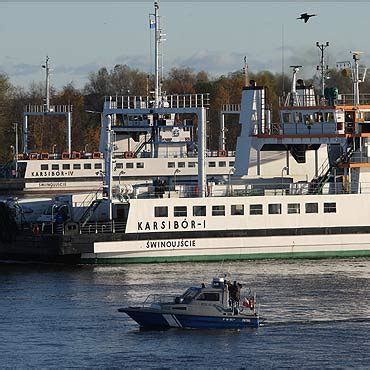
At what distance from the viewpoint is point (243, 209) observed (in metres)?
70.0

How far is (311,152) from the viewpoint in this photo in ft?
253

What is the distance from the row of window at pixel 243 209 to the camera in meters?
69.1

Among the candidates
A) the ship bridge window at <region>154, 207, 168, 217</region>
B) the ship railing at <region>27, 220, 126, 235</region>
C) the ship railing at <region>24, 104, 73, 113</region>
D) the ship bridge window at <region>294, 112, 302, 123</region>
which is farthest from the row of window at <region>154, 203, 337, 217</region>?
the ship railing at <region>24, 104, 73, 113</region>

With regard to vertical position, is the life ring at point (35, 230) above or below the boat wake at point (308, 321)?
above

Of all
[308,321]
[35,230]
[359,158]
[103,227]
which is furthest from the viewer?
[359,158]

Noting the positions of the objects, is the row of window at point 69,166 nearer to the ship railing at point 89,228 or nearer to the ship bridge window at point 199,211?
the ship bridge window at point 199,211

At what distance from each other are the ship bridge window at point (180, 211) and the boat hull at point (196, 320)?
58.1 ft

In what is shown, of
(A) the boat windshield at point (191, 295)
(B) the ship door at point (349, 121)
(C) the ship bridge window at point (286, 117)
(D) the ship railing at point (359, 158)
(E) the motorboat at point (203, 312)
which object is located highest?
(C) the ship bridge window at point (286, 117)

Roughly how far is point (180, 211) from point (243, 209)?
9.83ft

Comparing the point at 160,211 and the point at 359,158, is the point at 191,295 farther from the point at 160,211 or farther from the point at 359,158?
the point at 359,158

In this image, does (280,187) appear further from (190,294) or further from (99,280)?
(190,294)


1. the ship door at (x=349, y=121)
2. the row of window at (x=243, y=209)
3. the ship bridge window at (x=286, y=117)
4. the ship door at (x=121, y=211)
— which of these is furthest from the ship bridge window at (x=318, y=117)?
the ship door at (x=121, y=211)

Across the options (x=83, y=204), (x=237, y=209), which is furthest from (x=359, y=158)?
(x=83, y=204)

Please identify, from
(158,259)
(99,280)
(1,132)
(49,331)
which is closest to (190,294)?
(49,331)
